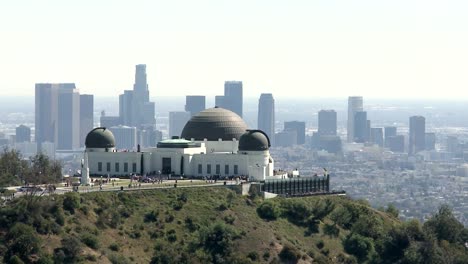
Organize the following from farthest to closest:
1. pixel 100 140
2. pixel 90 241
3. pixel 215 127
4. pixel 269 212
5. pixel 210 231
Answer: pixel 215 127 < pixel 100 140 < pixel 269 212 < pixel 210 231 < pixel 90 241

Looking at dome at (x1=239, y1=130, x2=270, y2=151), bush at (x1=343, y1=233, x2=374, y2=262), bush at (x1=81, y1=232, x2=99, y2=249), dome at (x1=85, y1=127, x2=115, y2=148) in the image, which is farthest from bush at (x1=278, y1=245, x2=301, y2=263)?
dome at (x1=85, y1=127, x2=115, y2=148)

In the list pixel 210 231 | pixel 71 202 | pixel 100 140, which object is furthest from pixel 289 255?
pixel 100 140

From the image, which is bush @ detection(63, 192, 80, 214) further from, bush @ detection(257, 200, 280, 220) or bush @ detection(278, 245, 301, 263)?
bush @ detection(257, 200, 280, 220)

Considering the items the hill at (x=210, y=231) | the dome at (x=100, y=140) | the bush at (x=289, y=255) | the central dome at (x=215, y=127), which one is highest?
the central dome at (x=215, y=127)

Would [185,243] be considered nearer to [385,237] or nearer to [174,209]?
[174,209]

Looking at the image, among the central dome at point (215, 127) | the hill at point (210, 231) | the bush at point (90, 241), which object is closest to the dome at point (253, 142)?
the central dome at point (215, 127)

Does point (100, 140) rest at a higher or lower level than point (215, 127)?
lower

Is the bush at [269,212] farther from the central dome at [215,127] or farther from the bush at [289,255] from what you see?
the central dome at [215,127]

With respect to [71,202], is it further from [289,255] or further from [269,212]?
[269,212]
